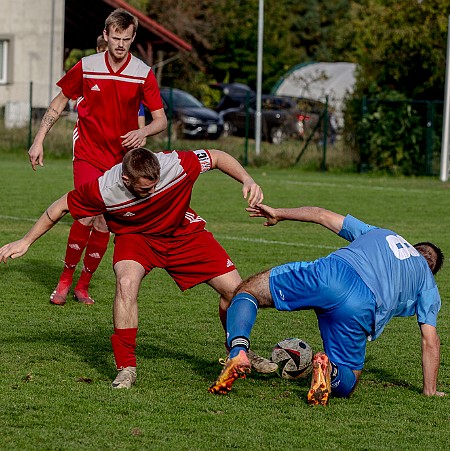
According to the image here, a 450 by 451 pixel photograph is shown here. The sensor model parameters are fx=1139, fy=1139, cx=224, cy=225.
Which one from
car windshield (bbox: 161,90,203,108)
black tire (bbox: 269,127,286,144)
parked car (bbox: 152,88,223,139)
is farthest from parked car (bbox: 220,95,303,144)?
car windshield (bbox: 161,90,203,108)

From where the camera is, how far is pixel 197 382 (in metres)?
6.75

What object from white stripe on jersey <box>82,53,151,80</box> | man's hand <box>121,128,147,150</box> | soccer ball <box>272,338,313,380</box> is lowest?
soccer ball <box>272,338,313,380</box>

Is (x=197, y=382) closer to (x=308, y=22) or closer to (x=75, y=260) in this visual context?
(x=75, y=260)

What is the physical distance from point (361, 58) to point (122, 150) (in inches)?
812

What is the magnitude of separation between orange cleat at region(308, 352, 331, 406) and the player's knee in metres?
0.18

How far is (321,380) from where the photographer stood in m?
6.18

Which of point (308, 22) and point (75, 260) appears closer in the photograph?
point (75, 260)

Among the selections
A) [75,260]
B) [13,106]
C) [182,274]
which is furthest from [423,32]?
[182,274]

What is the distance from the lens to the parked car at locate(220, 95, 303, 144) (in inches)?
1144

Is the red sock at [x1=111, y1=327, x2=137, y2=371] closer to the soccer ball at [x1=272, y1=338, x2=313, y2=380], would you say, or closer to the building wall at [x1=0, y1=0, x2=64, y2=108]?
Answer: the soccer ball at [x1=272, y1=338, x2=313, y2=380]

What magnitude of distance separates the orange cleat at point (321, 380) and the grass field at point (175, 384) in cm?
8

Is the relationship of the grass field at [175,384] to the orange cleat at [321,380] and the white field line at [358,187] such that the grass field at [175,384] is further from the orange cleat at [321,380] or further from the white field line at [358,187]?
the white field line at [358,187]

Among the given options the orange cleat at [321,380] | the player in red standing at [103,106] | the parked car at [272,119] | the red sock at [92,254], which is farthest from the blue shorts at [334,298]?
the parked car at [272,119]

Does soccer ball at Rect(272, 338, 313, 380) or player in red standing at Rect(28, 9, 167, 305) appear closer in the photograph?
soccer ball at Rect(272, 338, 313, 380)
